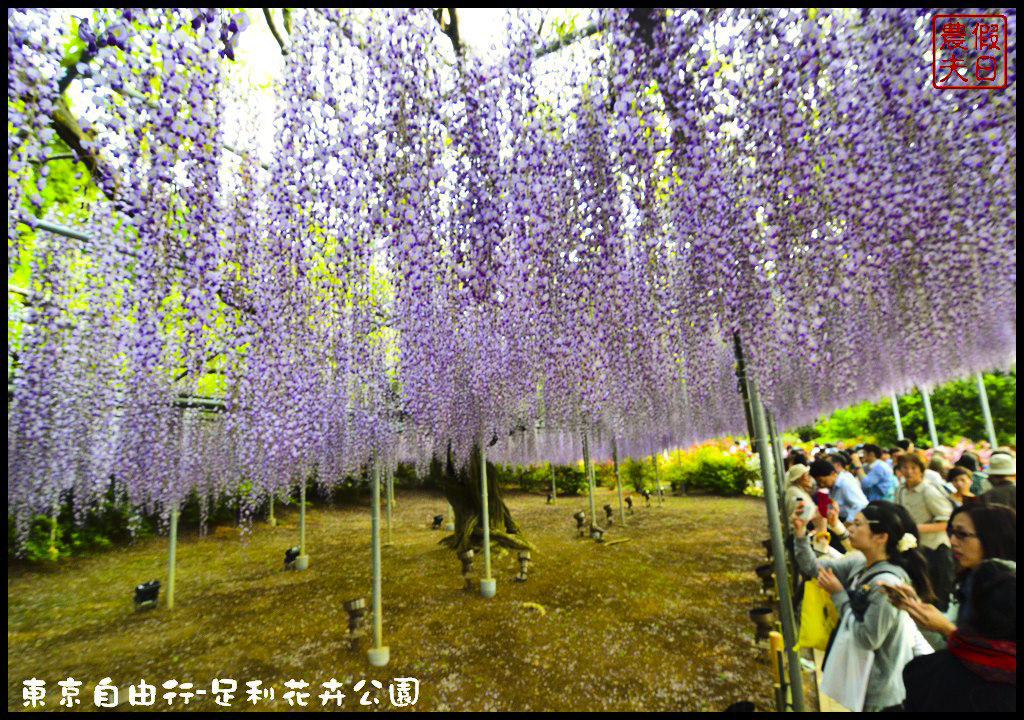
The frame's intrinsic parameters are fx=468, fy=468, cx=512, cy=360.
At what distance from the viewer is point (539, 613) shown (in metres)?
5.16

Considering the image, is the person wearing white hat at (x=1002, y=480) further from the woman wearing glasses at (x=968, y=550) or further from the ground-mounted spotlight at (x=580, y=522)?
the ground-mounted spotlight at (x=580, y=522)

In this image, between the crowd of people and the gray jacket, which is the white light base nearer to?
the crowd of people

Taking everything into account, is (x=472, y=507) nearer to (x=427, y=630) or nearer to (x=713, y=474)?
(x=427, y=630)

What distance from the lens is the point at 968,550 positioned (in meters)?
1.82

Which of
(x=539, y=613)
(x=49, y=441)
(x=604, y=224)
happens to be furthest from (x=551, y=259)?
(x=49, y=441)

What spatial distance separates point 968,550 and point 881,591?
36cm

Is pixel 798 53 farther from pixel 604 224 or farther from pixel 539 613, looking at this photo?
pixel 539 613

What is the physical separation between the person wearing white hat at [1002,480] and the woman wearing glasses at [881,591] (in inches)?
72.4

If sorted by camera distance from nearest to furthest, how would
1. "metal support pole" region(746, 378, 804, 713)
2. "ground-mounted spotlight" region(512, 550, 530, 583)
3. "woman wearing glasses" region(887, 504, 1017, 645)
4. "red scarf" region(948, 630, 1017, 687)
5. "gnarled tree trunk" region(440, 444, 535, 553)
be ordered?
"red scarf" region(948, 630, 1017, 687), "woman wearing glasses" region(887, 504, 1017, 645), "metal support pole" region(746, 378, 804, 713), "ground-mounted spotlight" region(512, 550, 530, 583), "gnarled tree trunk" region(440, 444, 535, 553)

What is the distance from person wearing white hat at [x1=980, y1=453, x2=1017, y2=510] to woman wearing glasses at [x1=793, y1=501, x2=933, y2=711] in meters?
1.84

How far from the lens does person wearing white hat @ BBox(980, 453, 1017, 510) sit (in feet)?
10.6

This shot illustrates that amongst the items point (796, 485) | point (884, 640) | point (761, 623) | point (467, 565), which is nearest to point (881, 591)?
point (884, 640)

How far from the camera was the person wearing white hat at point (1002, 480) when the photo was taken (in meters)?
3.23

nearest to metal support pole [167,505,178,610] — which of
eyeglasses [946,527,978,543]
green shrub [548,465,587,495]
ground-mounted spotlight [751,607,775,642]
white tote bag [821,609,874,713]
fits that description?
ground-mounted spotlight [751,607,775,642]
